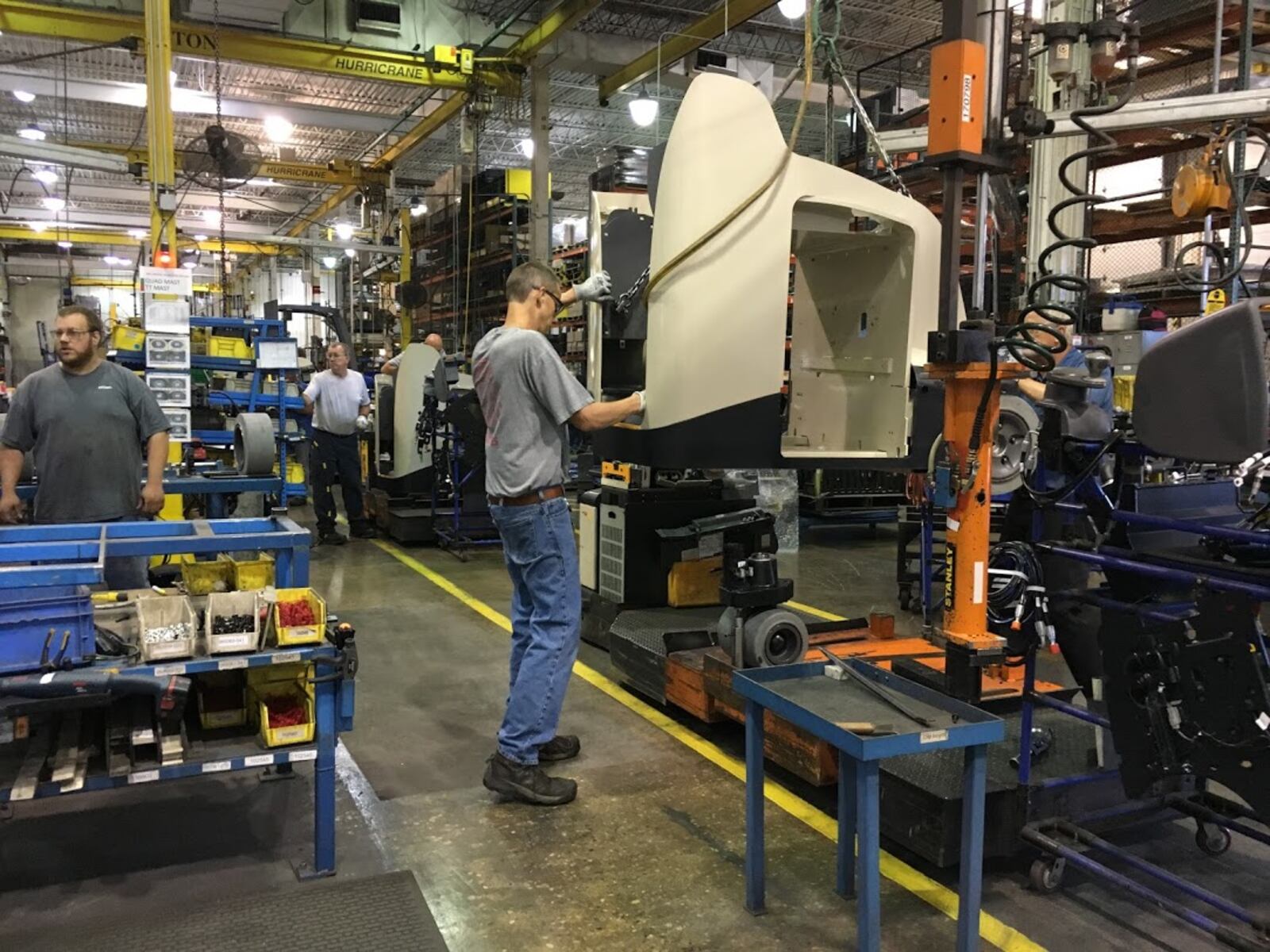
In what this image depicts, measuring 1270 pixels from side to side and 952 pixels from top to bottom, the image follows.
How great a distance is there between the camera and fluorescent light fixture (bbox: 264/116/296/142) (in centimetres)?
1304

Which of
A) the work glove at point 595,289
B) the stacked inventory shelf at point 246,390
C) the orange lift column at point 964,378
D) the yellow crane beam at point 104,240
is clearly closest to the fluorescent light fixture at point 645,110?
the stacked inventory shelf at point 246,390

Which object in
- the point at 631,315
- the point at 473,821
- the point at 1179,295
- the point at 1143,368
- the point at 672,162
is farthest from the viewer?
the point at 1179,295

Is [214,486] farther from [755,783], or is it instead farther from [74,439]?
[755,783]

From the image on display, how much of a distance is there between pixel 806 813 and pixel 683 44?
357 inches

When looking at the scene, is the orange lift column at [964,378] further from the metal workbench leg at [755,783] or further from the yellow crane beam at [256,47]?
the yellow crane beam at [256,47]

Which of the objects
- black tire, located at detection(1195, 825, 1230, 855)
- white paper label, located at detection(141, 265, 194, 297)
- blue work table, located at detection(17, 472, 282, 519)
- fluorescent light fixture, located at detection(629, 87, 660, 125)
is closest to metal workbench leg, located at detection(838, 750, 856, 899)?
black tire, located at detection(1195, 825, 1230, 855)

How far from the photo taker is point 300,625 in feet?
9.34

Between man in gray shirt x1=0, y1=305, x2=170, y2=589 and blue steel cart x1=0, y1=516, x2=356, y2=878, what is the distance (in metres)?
0.73

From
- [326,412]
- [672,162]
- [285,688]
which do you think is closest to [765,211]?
[672,162]

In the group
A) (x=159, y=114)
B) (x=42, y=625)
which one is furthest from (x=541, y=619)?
(x=159, y=114)

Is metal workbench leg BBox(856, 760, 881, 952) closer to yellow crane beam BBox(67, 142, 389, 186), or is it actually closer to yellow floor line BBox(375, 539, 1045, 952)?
yellow floor line BBox(375, 539, 1045, 952)

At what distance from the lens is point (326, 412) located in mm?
8430

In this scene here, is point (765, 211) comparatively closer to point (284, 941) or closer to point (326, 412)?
point (284, 941)

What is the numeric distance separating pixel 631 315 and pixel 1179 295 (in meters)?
5.89
